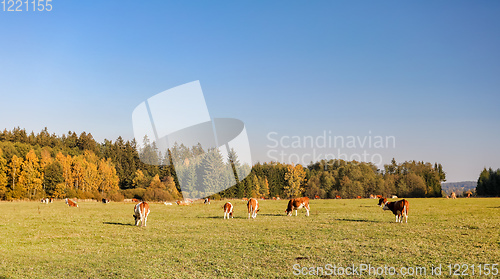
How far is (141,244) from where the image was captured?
1569 cm

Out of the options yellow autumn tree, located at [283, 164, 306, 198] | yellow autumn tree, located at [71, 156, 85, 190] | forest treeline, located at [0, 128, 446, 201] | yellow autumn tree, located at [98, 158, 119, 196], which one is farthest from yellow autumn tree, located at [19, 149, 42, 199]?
yellow autumn tree, located at [283, 164, 306, 198]

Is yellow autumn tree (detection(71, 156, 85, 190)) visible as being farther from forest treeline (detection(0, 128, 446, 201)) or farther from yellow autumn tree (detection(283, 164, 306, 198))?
yellow autumn tree (detection(283, 164, 306, 198))

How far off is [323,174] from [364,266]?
124 m

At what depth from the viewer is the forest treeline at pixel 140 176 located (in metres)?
92.2

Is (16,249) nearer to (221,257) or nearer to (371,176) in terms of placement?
(221,257)

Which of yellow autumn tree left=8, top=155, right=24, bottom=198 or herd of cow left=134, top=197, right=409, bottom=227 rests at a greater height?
yellow autumn tree left=8, top=155, right=24, bottom=198

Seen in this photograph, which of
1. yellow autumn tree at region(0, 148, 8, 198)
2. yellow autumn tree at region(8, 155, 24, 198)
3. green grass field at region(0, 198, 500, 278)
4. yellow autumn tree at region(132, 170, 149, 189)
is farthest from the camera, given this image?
yellow autumn tree at region(132, 170, 149, 189)

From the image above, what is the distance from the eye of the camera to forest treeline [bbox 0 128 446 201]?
9225cm

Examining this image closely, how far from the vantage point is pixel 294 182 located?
402ft

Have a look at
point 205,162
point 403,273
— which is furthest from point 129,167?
point 403,273

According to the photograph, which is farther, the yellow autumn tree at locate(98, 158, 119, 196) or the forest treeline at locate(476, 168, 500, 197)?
the yellow autumn tree at locate(98, 158, 119, 196)

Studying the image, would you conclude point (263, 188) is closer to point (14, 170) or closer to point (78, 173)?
point (78, 173)

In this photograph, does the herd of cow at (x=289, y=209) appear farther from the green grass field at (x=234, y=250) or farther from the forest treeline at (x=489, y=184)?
the forest treeline at (x=489, y=184)

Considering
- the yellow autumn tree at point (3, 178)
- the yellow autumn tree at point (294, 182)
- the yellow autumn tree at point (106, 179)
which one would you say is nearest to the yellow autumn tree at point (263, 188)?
the yellow autumn tree at point (294, 182)
